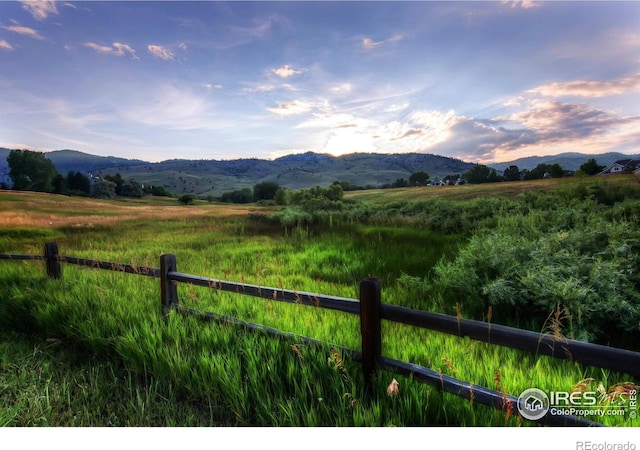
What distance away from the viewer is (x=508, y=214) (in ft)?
17.2

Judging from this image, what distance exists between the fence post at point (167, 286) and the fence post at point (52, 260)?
2.62m

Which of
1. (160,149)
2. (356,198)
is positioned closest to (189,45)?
(160,149)

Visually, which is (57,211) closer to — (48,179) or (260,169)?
(48,179)

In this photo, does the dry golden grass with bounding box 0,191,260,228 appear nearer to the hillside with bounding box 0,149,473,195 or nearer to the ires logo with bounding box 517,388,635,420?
the hillside with bounding box 0,149,473,195

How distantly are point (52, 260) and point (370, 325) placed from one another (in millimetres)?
5561

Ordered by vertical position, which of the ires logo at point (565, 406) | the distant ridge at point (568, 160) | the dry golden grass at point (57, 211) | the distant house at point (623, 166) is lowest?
the ires logo at point (565, 406)

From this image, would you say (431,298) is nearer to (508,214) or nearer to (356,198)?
(508,214)

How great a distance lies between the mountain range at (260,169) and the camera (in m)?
5.69

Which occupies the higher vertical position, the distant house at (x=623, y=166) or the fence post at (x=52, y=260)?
the distant house at (x=623, y=166)

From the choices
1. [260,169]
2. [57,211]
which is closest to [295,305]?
[260,169]

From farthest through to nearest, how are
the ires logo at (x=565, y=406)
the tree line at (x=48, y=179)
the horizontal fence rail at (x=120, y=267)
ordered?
1. the tree line at (x=48, y=179)
2. the horizontal fence rail at (x=120, y=267)
3. the ires logo at (x=565, y=406)

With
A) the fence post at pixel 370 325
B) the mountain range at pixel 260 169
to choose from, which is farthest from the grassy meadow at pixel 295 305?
the mountain range at pixel 260 169

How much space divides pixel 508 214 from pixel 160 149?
19.5ft

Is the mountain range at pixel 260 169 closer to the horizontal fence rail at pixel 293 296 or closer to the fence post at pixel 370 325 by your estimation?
the horizontal fence rail at pixel 293 296
